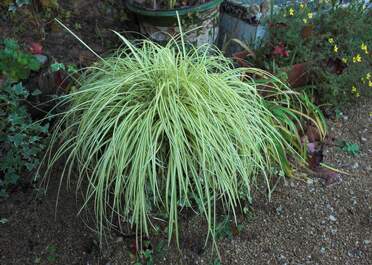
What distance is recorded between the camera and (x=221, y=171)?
1.82m

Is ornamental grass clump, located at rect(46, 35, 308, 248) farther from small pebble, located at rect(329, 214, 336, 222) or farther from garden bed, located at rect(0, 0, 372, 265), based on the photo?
small pebble, located at rect(329, 214, 336, 222)

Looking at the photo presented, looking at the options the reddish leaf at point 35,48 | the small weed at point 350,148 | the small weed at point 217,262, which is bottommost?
the small weed at point 217,262

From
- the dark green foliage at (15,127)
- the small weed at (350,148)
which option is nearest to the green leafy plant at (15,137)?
the dark green foliage at (15,127)

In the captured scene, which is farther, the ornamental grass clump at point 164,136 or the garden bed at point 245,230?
the garden bed at point 245,230

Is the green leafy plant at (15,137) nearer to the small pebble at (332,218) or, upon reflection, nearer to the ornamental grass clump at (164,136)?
the ornamental grass clump at (164,136)

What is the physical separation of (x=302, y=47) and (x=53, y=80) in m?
1.54

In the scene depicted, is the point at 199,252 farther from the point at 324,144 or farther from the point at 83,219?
the point at 324,144

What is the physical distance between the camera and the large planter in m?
2.80

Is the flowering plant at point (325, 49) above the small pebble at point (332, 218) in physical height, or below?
above

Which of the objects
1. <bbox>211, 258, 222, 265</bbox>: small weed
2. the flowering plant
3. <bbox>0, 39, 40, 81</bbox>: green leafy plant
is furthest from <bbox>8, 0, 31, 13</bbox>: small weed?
<bbox>211, 258, 222, 265</bbox>: small weed

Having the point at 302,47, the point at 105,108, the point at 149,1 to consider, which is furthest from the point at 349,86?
the point at 105,108

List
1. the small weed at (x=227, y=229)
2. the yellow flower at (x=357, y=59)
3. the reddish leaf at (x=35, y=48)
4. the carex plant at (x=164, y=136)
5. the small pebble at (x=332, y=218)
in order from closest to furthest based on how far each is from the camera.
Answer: the carex plant at (x=164, y=136), the small weed at (x=227, y=229), the small pebble at (x=332, y=218), the reddish leaf at (x=35, y=48), the yellow flower at (x=357, y=59)

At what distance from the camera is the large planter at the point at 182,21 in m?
2.80

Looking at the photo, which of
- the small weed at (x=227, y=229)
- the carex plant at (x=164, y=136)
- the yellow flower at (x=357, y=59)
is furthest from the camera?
the yellow flower at (x=357, y=59)
